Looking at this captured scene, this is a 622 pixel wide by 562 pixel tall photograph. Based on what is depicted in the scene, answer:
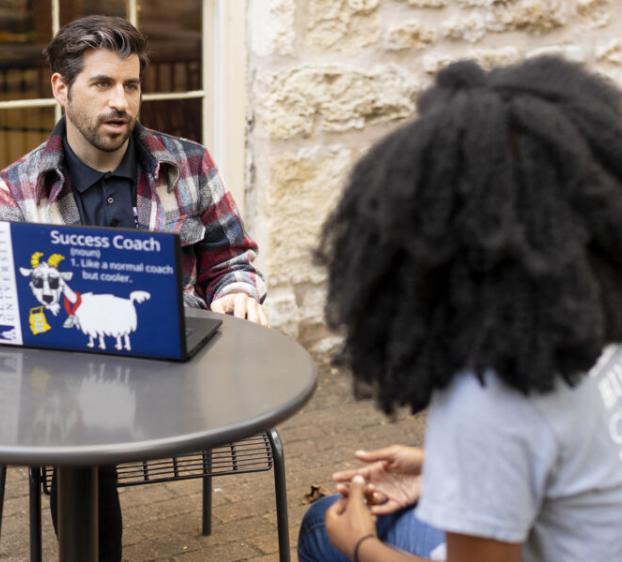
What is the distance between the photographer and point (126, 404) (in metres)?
1.94

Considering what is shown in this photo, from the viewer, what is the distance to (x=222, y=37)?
4203mm

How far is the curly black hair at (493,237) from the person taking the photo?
1395 millimetres

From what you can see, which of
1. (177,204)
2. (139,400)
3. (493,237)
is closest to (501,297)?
(493,237)

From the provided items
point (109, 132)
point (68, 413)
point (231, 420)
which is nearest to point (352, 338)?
point (231, 420)

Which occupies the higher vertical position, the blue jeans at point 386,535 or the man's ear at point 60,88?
the man's ear at point 60,88

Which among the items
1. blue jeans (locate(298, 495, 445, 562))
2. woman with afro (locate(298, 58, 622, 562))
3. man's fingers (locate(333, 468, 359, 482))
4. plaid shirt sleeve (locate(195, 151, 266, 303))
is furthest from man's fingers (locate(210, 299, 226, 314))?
woman with afro (locate(298, 58, 622, 562))

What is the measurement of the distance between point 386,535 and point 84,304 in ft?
2.20

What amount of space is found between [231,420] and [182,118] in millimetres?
2576

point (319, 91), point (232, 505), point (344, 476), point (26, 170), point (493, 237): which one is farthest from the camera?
point (319, 91)

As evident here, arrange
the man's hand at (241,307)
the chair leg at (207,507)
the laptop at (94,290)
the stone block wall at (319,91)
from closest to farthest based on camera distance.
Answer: the laptop at (94,290)
the man's hand at (241,307)
the chair leg at (207,507)
the stone block wall at (319,91)

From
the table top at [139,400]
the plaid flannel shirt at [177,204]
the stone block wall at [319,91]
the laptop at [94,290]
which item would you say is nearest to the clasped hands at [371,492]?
the table top at [139,400]

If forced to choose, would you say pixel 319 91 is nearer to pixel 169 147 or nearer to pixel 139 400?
pixel 169 147

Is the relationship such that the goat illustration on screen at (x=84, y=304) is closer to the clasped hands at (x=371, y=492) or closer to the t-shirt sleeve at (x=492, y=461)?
the clasped hands at (x=371, y=492)

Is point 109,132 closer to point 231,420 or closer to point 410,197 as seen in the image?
point 231,420
